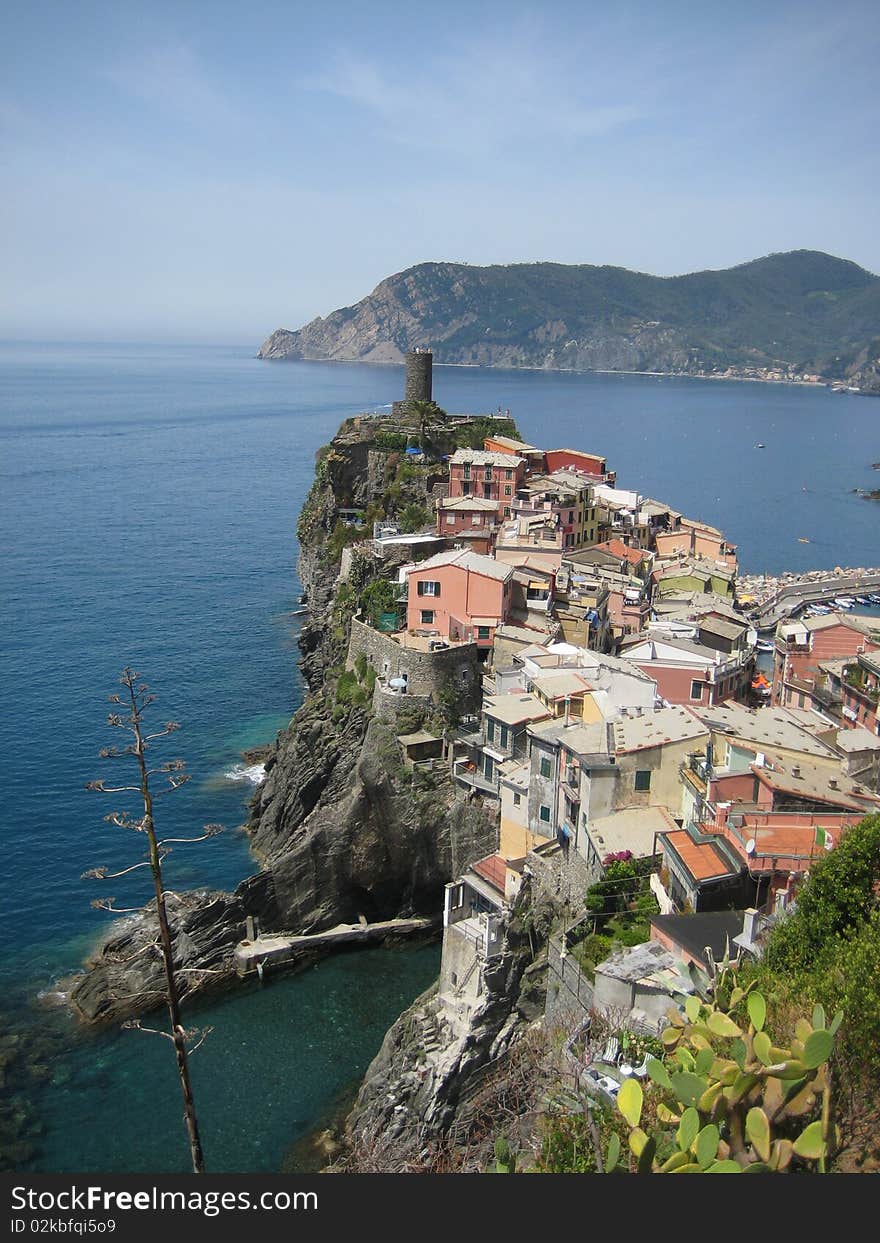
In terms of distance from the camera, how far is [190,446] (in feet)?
442

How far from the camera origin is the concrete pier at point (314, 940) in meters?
30.7

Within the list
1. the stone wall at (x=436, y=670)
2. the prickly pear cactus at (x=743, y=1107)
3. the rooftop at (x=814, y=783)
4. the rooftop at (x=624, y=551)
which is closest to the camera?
the prickly pear cactus at (x=743, y=1107)

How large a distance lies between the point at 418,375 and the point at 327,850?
40.2 metres

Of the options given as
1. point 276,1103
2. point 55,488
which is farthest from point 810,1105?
point 55,488

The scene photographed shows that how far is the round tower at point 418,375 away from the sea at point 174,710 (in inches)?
650

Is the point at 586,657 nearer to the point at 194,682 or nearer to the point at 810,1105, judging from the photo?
A: the point at 810,1105

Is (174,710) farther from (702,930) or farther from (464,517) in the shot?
(702,930)

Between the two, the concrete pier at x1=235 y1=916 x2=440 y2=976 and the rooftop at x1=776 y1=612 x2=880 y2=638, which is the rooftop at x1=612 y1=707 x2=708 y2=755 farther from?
the rooftop at x1=776 y1=612 x2=880 y2=638

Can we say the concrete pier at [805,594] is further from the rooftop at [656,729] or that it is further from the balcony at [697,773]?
the balcony at [697,773]

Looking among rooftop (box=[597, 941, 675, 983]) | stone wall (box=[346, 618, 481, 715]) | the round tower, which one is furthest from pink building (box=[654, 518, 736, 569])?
rooftop (box=[597, 941, 675, 983])

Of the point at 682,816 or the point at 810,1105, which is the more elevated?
the point at 810,1105

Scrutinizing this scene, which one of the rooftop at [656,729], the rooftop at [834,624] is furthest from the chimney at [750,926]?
the rooftop at [834,624]

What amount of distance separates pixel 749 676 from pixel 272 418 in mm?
138001

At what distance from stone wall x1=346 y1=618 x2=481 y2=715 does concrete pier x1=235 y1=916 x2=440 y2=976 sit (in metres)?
7.36
